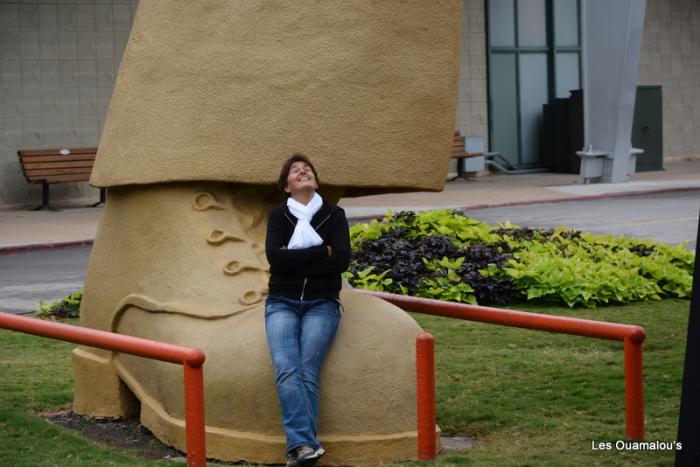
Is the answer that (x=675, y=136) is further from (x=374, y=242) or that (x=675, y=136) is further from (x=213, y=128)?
(x=213, y=128)

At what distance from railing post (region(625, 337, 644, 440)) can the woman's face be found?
1.83 metres

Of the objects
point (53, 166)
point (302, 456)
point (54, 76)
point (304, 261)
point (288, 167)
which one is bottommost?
point (302, 456)

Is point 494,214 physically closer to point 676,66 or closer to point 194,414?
point 676,66

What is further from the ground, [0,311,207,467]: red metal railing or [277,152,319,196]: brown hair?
[277,152,319,196]: brown hair

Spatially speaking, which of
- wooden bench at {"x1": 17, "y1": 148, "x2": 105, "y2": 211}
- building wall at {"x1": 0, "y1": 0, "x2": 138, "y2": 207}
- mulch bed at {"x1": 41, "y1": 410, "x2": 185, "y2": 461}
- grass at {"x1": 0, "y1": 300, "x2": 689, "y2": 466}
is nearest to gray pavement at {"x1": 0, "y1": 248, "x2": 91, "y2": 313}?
grass at {"x1": 0, "y1": 300, "x2": 689, "y2": 466}

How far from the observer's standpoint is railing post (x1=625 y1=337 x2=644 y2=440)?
7094 millimetres

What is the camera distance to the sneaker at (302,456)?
6.72 meters

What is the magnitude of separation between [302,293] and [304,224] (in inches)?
14.2

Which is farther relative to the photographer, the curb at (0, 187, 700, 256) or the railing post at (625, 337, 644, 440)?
the curb at (0, 187, 700, 256)

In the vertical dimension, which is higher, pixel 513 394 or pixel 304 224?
pixel 304 224

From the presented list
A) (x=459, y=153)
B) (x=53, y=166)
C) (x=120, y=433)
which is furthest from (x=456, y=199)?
(x=120, y=433)

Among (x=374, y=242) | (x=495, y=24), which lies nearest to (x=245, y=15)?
(x=374, y=242)

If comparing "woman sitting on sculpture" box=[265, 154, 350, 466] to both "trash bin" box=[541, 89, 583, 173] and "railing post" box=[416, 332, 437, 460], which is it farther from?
"trash bin" box=[541, 89, 583, 173]

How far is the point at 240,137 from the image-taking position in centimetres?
775
